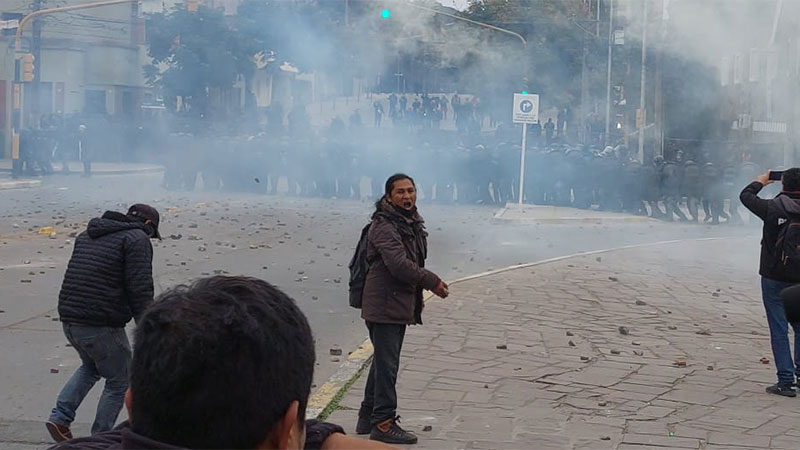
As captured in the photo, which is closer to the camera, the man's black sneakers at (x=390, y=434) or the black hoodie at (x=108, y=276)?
the black hoodie at (x=108, y=276)

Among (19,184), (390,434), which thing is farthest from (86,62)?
(390,434)

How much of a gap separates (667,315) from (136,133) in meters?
31.3

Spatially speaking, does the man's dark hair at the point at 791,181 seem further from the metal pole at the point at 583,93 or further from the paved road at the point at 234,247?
the metal pole at the point at 583,93

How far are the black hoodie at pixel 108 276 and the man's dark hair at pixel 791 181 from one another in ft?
14.6

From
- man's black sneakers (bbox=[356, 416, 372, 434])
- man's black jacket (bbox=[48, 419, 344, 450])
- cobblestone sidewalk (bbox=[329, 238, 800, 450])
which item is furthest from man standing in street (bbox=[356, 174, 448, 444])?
man's black jacket (bbox=[48, 419, 344, 450])

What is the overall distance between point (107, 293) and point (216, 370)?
13.6 feet

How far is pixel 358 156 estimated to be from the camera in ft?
87.5

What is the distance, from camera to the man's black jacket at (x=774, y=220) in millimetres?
7168

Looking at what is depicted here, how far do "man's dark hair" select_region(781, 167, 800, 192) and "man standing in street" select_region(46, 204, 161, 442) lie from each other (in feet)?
14.5

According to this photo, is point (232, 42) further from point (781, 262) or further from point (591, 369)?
point (781, 262)

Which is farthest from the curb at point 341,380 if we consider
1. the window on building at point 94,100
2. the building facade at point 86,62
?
the window on building at point 94,100

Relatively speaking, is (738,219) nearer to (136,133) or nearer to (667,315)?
(667,315)

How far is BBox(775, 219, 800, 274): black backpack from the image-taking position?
7.07m

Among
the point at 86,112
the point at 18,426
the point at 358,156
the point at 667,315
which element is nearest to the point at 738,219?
the point at 358,156
